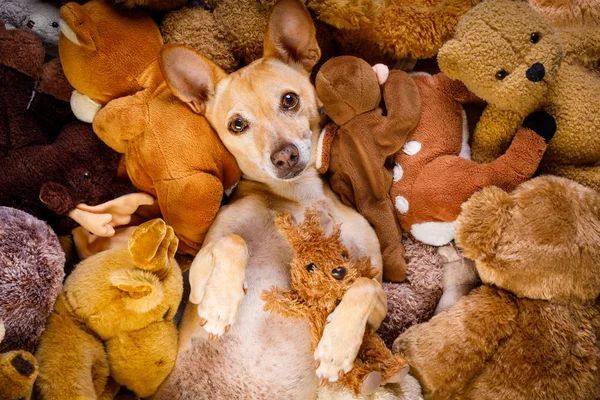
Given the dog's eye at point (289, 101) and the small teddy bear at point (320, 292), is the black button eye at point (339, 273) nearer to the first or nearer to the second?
the small teddy bear at point (320, 292)

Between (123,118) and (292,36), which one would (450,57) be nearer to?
(292,36)

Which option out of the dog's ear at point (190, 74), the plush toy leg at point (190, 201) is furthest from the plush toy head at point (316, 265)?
the dog's ear at point (190, 74)

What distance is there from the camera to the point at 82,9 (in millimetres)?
1784

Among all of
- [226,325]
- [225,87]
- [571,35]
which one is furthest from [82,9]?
[571,35]

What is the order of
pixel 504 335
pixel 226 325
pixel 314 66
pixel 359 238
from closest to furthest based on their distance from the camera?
pixel 226 325
pixel 504 335
pixel 359 238
pixel 314 66

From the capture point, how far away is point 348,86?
6.04ft

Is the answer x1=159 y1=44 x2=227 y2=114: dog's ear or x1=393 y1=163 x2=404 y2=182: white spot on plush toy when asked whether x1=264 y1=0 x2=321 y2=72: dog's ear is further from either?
x1=393 y1=163 x2=404 y2=182: white spot on plush toy

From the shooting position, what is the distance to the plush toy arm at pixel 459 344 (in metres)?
1.74

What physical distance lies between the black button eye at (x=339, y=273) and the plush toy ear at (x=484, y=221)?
460 millimetres

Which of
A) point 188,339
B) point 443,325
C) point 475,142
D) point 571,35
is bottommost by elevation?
point 188,339

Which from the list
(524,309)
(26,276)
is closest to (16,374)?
(26,276)

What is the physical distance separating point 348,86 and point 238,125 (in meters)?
0.43

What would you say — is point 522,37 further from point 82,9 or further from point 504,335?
point 82,9

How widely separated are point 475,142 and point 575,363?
33.0 inches
